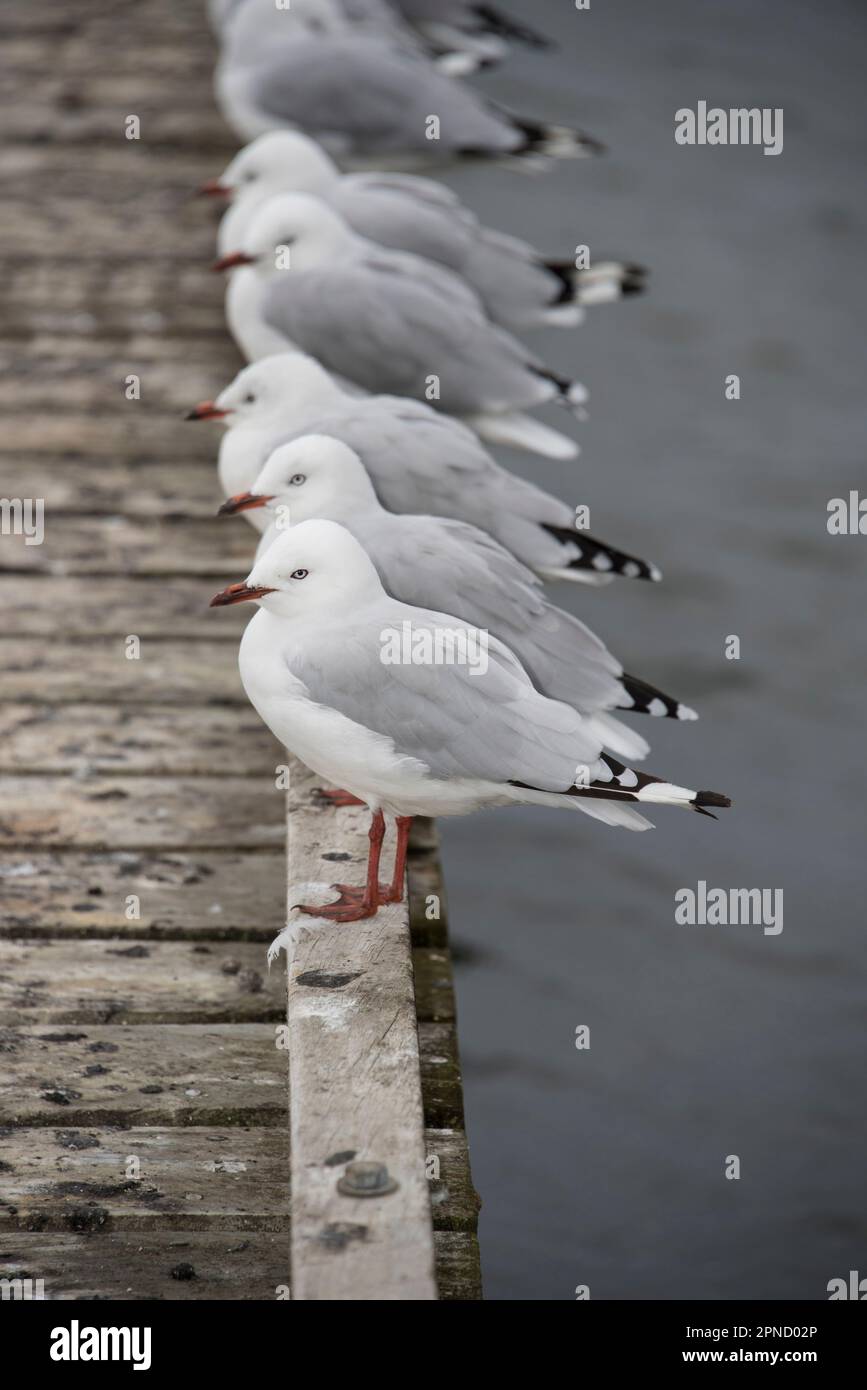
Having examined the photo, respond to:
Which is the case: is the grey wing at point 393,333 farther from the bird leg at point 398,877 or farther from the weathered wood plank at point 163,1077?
the weathered wood plank at point 163,1077

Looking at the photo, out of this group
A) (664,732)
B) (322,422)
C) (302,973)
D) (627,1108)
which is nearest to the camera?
(302,973)

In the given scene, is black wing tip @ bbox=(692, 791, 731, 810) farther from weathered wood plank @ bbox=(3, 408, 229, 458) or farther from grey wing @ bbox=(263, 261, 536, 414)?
weathered wood plank @ bbox=(3, 408, 229, 458)

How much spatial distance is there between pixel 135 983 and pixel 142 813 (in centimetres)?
56

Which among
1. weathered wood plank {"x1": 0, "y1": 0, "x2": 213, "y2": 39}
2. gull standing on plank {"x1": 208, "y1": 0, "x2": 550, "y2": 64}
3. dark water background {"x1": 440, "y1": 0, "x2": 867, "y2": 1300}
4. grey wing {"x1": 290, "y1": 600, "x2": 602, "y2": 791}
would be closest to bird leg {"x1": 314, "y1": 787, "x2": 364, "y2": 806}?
grey wing {"x1": 290, "y1": 600, "x2": 602, "y2": 791}

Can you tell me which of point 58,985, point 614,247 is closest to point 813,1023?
point 58,985

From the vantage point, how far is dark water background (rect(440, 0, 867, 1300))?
4.40m

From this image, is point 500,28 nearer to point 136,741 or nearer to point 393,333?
point 393,333

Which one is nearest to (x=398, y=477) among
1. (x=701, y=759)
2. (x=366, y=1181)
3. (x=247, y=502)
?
(x=247, y=502)

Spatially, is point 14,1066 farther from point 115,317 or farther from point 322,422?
point 115,317

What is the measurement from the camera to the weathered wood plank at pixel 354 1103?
2188 millimetres

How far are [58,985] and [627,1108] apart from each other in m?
2.01

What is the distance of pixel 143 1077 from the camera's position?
2926 millimetres

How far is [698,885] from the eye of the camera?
214 inches

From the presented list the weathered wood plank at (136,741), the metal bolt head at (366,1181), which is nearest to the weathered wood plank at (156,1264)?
the metal bolt head at (366,1181)
